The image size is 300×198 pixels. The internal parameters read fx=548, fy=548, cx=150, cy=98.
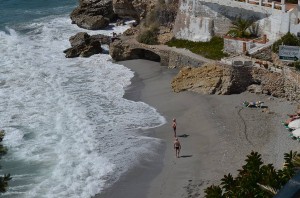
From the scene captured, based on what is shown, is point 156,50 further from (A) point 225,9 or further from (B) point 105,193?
(B) point 105,193

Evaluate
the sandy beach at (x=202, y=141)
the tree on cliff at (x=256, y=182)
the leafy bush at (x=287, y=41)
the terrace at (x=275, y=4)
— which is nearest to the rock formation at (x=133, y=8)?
the terrace at (x=275, y=4)

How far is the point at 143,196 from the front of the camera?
2220 cm

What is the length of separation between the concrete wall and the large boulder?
11.4 meters

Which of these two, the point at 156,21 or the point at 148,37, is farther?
the point at 156,21

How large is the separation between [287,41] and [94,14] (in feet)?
75.6

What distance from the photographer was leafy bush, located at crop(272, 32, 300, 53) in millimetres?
31562

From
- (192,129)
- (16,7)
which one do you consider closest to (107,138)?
(192,129)

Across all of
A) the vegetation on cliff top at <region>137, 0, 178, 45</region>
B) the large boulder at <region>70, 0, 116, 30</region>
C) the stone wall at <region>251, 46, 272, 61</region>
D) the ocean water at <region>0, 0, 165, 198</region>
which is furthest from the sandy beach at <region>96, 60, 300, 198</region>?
the large boulder at <region>70, 0, 116, 30</region>

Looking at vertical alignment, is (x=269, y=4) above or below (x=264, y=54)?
above

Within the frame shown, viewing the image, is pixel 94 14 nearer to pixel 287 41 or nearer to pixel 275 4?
pixel 275 4

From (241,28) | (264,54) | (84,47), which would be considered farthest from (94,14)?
(264,54)

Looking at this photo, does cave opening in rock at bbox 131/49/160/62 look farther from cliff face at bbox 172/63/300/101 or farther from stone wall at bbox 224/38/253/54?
stone wall at bbox 224/38/253/54

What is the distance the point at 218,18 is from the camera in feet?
122

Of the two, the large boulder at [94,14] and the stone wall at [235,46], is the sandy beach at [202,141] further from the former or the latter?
the large boulder at [94,14]
